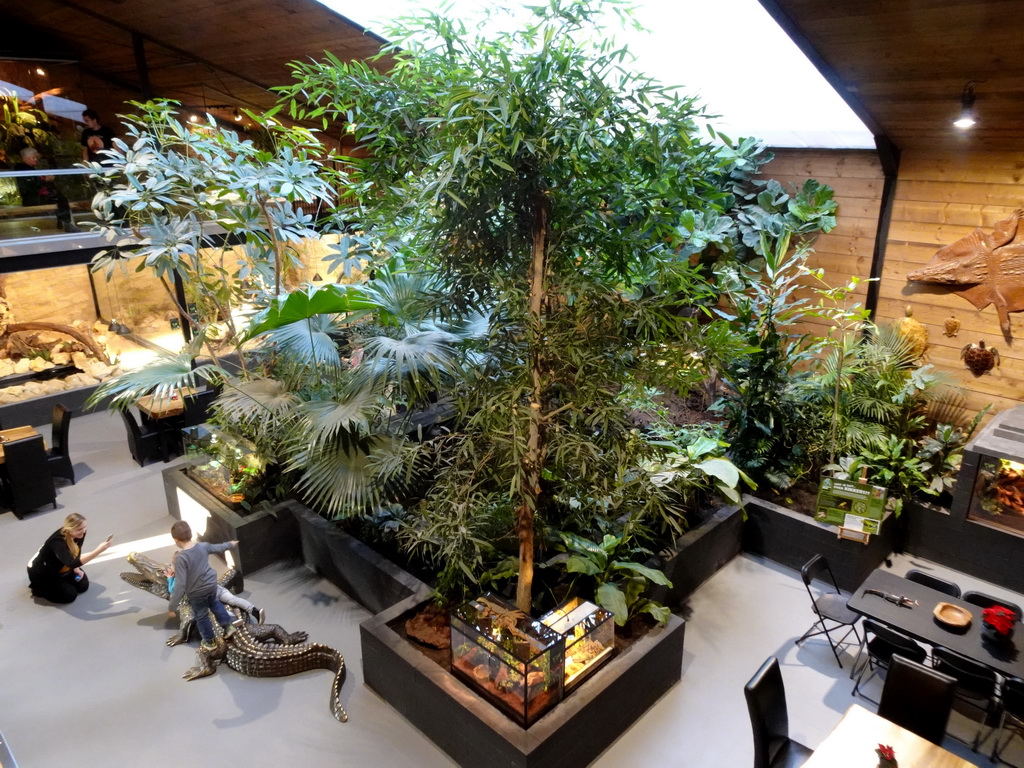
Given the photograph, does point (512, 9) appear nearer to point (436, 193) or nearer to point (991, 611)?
point (436, 193)

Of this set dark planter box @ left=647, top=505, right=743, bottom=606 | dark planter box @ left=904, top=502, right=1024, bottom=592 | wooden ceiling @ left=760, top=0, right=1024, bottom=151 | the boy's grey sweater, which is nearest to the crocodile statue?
the boy's grey sweater

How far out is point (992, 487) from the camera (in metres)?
5.51

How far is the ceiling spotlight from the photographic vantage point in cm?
504

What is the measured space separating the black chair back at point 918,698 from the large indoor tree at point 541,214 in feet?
5.04

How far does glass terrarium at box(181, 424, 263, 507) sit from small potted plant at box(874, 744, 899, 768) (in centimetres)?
450

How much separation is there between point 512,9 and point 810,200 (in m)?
4.85

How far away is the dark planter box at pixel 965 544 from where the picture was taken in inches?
214

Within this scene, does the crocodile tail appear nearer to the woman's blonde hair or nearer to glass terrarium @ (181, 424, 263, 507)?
glass terrarium @ (181, 424, 263, 507)

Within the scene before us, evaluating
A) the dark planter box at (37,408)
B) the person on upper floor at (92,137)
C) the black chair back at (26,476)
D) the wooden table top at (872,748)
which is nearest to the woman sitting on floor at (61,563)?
the black chair back at (26,476)

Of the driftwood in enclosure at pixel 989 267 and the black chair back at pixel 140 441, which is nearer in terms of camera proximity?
the driftwood in enclosure at pixel 989 267

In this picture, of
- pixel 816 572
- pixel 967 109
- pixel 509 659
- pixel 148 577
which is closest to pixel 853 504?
pixel 816 572

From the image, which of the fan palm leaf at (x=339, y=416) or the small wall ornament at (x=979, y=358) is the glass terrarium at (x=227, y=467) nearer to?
the fan palm leaf at (x=339, y=416)

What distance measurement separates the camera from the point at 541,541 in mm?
Answer: 4633

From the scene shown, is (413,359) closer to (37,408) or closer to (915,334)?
(915,334)
